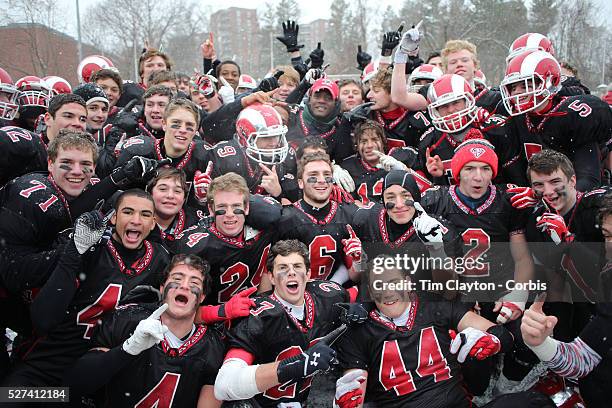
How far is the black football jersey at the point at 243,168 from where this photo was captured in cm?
479

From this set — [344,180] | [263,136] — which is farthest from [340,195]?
[263,136]

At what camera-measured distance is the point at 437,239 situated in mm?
3771

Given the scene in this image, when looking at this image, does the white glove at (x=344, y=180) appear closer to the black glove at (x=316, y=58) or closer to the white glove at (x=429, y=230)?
the white glove at (x=429, y=230)

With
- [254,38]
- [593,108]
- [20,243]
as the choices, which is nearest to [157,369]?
[20,243]

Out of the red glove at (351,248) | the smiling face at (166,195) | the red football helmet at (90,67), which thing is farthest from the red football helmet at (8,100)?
the red glove at (351,248)

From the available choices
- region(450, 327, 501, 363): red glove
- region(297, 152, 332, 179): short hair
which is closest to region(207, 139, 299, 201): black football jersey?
region(297, 152, 332, 179): short hair

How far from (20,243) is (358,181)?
2924 mm

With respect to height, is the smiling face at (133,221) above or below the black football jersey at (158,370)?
above

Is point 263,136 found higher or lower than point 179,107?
lower

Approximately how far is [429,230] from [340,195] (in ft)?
3.52

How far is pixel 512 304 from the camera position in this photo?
365 centimetres

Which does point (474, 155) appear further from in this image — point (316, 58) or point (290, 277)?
point (316, 58)

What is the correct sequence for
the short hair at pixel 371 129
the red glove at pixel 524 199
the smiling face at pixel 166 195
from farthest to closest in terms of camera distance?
the short hair at pixel 371 129
the smiling face at pixel 166 195
the red glove at pixel 524 199

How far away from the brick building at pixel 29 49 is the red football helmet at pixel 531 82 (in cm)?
1027
